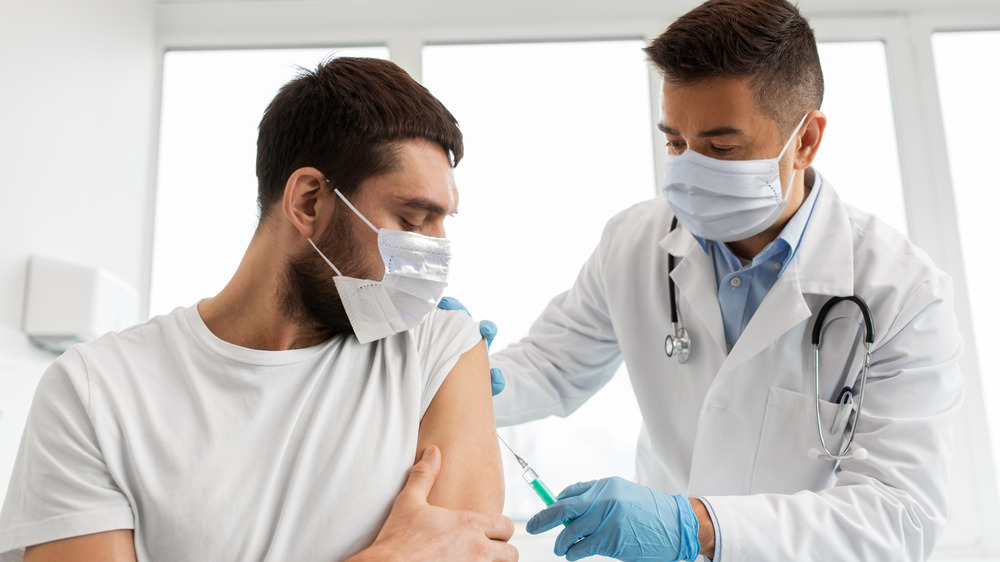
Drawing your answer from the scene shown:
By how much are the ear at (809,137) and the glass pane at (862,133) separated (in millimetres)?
1197

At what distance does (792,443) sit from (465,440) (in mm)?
699

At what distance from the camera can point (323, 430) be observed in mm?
1139

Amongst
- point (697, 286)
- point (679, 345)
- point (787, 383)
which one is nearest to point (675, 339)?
point (679, 345)

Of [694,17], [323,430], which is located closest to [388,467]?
[323,430]

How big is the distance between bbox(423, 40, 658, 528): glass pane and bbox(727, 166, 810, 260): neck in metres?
0.94

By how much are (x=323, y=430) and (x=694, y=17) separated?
3.46ft

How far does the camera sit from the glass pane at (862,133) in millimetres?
2643

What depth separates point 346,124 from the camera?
1.22m

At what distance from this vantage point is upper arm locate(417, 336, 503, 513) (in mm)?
1118

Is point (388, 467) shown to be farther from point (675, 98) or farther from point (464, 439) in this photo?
point (675, 98)

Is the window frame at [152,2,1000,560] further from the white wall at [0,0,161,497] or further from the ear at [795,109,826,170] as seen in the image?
the ear at [795,109,826,170]

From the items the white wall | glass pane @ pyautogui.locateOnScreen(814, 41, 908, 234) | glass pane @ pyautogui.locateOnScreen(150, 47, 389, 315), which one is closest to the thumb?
the white wall

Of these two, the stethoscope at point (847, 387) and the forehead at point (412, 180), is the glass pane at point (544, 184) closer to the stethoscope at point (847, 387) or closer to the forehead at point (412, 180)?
A: the stethoscope at point (847, 387)

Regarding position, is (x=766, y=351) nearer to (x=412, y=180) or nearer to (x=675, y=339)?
(x=675, y=339)
